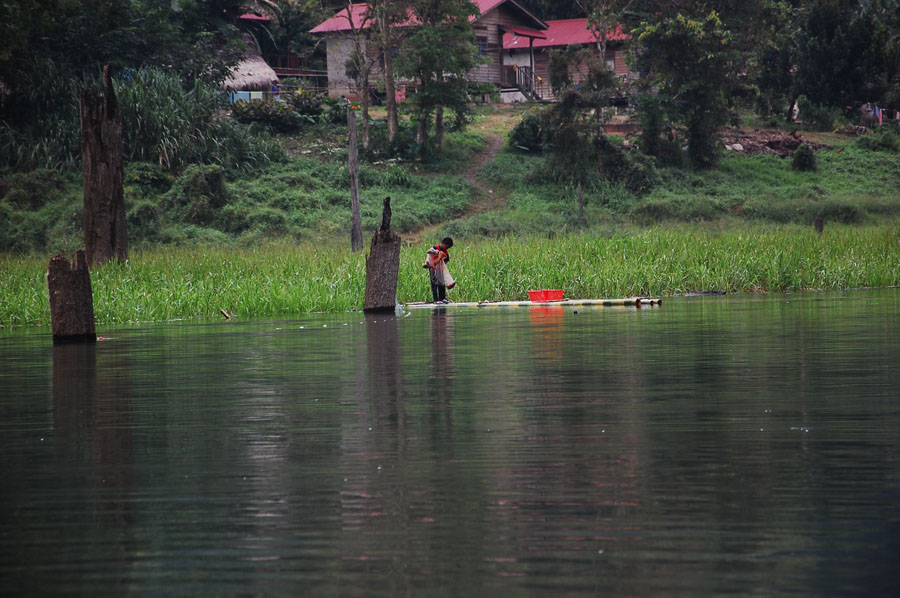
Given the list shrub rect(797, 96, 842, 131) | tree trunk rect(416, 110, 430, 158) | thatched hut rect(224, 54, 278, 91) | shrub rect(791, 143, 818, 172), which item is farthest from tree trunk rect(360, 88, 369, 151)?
shrub rect(797, 96, 842, 131)

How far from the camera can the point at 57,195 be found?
43.2 metres

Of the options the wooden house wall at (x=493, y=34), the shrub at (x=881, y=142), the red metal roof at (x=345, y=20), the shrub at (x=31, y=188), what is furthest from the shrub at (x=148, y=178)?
the shrub at (x=881, y=142)

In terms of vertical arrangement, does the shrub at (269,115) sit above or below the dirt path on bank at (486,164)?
above

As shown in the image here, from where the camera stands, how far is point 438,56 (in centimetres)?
5100

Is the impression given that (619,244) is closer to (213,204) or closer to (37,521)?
(213,204)

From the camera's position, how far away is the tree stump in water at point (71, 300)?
1593cm

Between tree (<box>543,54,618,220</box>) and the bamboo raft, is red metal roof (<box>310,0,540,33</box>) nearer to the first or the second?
tree (<box>543,54,618,220</box>)

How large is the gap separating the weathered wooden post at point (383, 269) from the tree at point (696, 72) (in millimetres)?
33531

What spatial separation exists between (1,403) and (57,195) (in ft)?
117

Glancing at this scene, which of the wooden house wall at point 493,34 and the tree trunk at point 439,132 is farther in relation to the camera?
the wooden house wall at point 493,34

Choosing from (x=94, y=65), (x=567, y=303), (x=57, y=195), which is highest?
(x=94, y=65)

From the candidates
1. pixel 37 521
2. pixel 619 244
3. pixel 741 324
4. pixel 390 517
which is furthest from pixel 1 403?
pixel 619 244

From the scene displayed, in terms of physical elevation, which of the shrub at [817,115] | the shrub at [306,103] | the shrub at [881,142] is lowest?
the shrub at [881,142]

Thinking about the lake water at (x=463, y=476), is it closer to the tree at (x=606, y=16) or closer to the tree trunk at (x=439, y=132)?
the tree trunk at (x=439, y=132)
